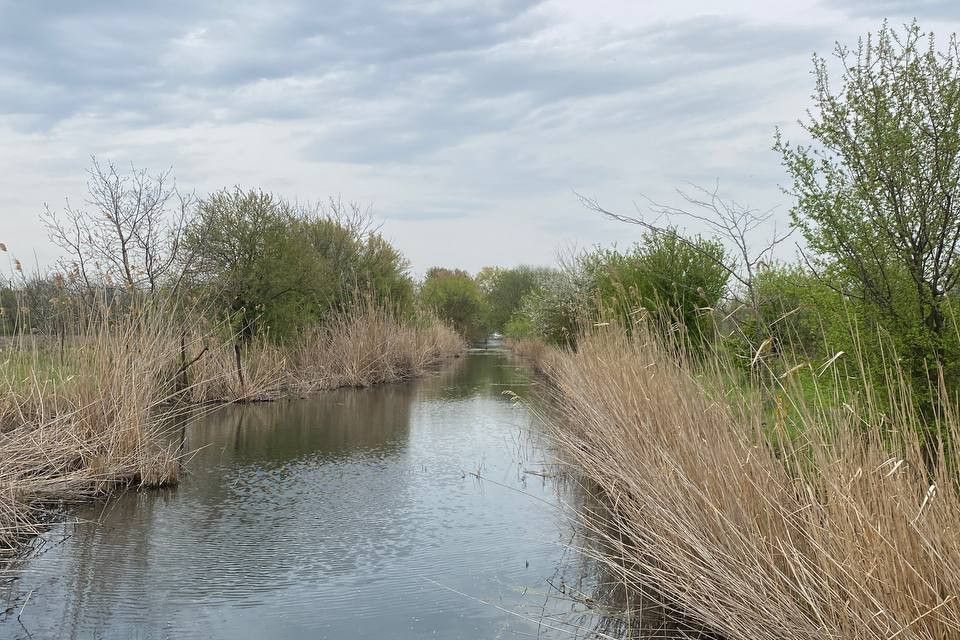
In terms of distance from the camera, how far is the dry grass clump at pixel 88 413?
658 cm

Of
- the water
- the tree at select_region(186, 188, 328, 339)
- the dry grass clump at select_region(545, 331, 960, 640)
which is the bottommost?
the water

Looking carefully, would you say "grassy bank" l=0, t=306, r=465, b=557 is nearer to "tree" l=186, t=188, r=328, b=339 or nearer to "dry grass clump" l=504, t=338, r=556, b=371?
"tree" l=186, t=188, r=328, b=339

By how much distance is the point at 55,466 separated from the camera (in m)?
6.62

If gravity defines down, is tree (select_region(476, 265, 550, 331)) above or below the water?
above

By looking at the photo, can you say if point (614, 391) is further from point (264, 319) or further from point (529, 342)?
point (529, 342)

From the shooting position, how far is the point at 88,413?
7039 mm

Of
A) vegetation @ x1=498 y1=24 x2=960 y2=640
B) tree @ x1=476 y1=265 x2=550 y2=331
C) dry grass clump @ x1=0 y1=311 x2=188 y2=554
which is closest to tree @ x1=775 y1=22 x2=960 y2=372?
vegetation @ x1=498 y1=24 x2=960 y2=640

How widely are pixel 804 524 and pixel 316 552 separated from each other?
11.2 ft

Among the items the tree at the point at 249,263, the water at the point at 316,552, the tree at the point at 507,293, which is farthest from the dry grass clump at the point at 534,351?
the tree at the point at 507,293

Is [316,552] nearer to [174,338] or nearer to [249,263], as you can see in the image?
[174,338]

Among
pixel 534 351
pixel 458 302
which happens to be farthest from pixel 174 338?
pixel 458 302

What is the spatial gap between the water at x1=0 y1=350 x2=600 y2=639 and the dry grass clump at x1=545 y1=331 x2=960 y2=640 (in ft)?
3.21

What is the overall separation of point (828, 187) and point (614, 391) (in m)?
2.23

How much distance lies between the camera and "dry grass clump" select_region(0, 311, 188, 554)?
6.58 m
